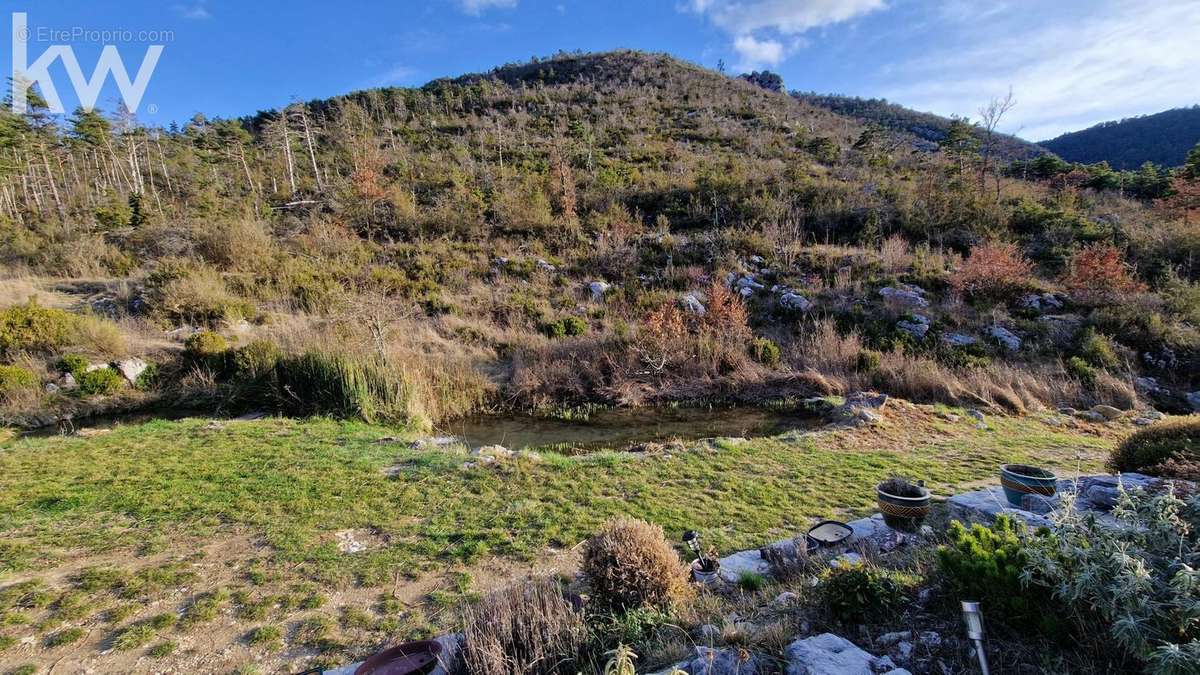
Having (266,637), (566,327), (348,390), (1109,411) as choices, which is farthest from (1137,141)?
(266,637)

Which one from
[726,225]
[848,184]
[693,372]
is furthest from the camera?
[848,184]

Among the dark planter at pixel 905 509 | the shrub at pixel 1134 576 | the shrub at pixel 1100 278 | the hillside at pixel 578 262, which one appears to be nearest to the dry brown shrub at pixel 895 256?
the hillside at pixel 578 262

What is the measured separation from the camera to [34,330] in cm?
1004

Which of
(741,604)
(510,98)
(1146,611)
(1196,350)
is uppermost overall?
(510,98)

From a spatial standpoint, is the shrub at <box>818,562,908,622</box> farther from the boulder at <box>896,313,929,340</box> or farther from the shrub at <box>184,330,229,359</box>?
the shrub at <box>184,330,229,359</box>

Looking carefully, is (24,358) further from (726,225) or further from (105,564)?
(726,225)

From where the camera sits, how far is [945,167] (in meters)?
22.6

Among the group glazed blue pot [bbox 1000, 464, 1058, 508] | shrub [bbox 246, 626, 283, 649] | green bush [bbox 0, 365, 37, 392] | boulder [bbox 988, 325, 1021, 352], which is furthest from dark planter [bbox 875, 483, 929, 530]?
green bush [bbox 0, 365, 37, 392]

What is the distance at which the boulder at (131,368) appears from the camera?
31.6ft

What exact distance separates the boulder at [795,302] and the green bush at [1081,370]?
226 inches

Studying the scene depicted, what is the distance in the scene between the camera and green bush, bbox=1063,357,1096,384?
9.92 meters

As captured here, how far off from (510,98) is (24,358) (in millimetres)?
35219

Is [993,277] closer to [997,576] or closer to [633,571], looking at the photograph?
[997,576]

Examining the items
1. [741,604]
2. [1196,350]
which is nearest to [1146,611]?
[741,604]
